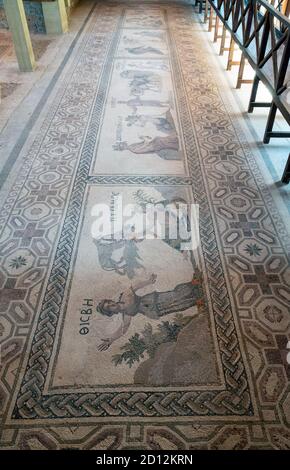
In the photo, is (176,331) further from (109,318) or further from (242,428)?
(242,428)

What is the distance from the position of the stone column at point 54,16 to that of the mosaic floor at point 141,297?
2914mm

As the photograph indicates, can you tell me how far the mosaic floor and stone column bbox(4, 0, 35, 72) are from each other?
4.44ft

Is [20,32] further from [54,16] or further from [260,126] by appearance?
[260,126]

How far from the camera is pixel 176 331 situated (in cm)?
147

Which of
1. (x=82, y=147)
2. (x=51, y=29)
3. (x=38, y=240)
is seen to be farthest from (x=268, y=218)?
(x=51, y=29)

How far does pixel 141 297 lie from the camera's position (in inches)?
63.5

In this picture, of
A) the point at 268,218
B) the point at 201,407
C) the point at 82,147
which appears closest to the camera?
the point at 201,407

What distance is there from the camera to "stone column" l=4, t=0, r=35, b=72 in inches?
141

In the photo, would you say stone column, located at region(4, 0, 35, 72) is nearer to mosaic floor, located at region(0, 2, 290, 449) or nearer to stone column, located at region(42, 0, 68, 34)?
mosaic floor, located at region(0, 2, 290, 449)

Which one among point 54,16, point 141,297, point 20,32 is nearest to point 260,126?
point 141,297

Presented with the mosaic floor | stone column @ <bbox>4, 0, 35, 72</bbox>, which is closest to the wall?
stone column @ <bbox>4, 0, 35, 72</bbox>

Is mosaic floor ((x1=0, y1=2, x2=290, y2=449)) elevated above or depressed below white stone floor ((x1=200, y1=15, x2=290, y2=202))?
below

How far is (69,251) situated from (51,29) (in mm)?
4719

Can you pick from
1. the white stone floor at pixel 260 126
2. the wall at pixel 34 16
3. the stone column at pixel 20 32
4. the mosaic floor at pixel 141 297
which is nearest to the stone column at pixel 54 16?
the wall at pixel 34 16
